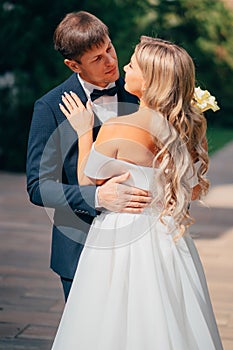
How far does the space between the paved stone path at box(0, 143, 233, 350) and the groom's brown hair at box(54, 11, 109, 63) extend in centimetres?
82

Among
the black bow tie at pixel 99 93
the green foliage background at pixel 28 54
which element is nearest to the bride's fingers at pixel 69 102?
the black bow tie at pixel 99 93

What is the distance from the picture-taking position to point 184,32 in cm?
2311

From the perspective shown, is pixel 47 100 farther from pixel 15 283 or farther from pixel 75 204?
pixel 15 283

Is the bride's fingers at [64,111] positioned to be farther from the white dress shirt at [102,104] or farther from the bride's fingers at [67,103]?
the white dress shirt at [102,104]

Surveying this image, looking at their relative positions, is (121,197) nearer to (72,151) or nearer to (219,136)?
(72,151)

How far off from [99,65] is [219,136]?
18584mm

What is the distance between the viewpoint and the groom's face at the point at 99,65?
125 inches

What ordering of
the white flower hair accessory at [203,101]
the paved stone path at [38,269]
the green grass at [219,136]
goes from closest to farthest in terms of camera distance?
1. the white flower hair accessory at [203,101]
2. the paved stone path at [38,269]
3. the green grass at [219,136]

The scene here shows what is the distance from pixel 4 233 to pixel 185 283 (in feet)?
17.8

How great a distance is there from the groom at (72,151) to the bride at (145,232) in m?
0.07

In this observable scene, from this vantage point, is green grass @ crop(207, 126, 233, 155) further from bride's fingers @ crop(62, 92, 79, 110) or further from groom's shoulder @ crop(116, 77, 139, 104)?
bride's fingers @ crop(62, 92, 79, 110)

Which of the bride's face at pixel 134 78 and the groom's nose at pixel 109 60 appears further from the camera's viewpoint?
the groom's nose at pixel 109 60

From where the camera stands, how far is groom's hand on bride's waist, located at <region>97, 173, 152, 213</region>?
306cm

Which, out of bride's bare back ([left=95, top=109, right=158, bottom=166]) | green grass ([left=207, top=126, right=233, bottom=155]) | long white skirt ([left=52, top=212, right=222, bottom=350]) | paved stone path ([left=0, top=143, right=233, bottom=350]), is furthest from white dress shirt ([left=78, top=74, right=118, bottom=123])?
green grass ([left=207, top=126, right=233, bottom=155])
